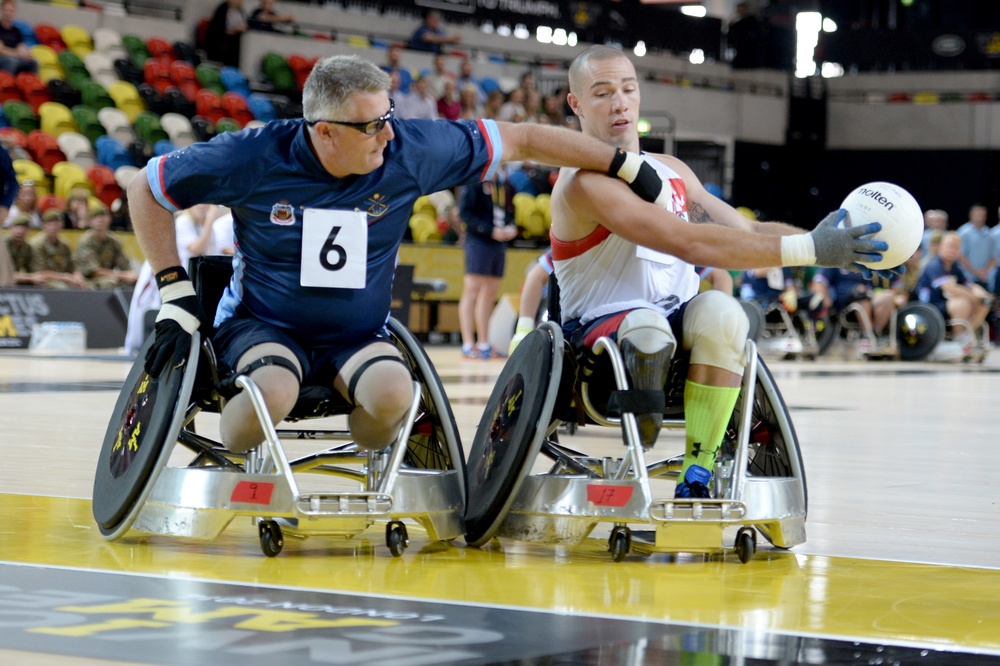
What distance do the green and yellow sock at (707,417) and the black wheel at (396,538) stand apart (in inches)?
31.0

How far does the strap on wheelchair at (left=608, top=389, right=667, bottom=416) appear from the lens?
399 cm

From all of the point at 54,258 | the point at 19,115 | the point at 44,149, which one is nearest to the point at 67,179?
the point at 44,149

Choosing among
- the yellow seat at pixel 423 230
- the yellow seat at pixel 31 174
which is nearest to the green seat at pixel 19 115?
the yellow seat at pixel 31 174

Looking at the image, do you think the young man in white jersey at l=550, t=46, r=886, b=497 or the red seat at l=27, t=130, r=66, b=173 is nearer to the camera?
the young man in white jersey at l=550, t=46, r=886, b=497

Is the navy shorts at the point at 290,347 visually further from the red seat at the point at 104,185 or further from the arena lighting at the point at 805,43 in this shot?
the arena lighting at the point at 805,43

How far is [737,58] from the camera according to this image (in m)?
30.8

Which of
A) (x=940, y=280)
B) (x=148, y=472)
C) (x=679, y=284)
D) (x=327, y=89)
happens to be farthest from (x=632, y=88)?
(x=940, y=280)

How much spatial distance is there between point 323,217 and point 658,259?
39.4 inches

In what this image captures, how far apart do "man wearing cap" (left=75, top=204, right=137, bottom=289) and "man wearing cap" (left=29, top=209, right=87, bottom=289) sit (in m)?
0.11

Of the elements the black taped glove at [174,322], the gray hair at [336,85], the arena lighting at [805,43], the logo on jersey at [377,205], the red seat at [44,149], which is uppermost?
the arena lighting at [805,43]

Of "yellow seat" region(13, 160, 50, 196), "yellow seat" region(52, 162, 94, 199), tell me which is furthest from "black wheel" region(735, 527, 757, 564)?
"yellow seat" region(52, 162, 94, 199)

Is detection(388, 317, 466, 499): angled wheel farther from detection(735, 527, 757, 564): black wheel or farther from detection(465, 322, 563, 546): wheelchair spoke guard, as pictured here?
detection(735, 527, 757, 564): black wheel

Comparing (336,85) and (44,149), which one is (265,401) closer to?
(336,85)

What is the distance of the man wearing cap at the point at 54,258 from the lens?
1488cm
